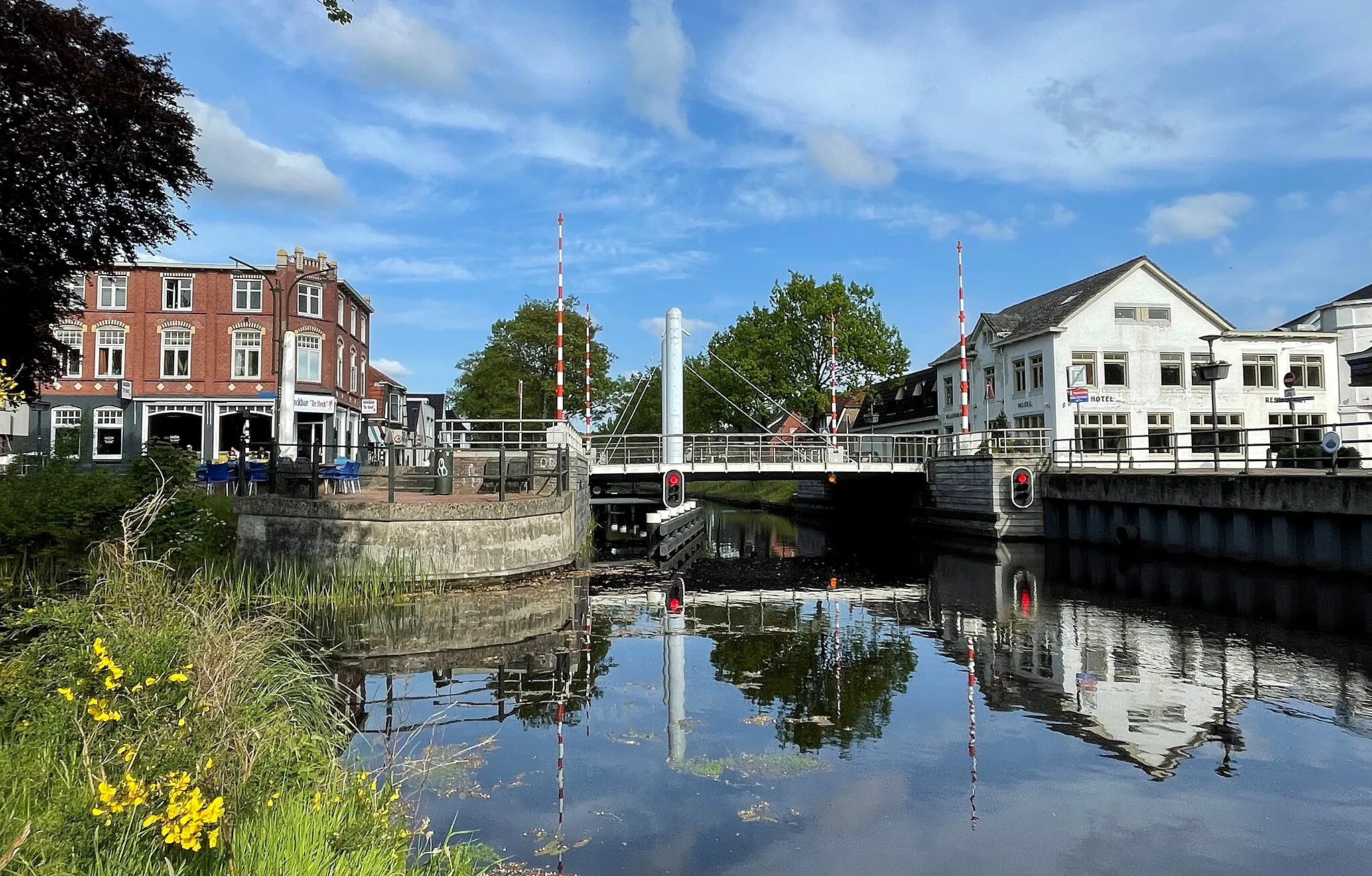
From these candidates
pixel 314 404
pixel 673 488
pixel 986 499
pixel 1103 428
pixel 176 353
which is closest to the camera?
pixel 986 499

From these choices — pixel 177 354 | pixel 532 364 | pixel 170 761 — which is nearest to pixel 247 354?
pixel 177 354

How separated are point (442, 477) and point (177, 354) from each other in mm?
23046

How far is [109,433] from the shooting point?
35094 millimetres

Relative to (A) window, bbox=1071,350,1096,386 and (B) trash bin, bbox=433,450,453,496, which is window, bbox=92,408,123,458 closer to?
(B) trash bin, bbox=433,450,453,496

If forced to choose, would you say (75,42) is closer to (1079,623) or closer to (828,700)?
(828,700)

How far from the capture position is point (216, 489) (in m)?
22.7

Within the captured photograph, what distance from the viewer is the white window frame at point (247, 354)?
35844 mm

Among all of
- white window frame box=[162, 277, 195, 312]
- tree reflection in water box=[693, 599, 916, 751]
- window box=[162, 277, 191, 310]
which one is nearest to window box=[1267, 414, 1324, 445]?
tree reflection in water box=[693, 599, 916, 751]

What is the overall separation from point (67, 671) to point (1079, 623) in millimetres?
13009

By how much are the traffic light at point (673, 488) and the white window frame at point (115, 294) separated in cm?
2355

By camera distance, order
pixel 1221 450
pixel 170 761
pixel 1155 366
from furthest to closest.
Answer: pixel 1155 366 → pixel 1221 450 → pixel 170 761

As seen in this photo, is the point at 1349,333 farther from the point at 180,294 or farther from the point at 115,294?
the point at 115,294

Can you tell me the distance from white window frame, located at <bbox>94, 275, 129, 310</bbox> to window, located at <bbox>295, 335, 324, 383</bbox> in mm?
6641

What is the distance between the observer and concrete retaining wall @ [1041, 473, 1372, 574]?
667 inches
